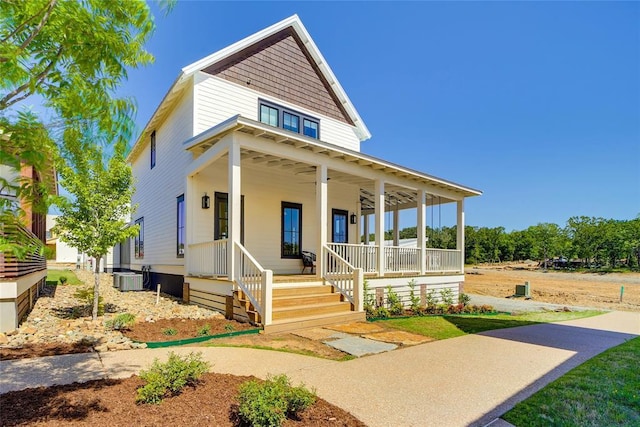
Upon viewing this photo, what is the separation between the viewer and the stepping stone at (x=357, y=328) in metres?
7.56

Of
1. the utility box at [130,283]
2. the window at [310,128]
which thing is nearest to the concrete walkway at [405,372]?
the utility box at [130,283]

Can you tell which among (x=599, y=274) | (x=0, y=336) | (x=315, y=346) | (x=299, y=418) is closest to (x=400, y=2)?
(x=315, y=346)

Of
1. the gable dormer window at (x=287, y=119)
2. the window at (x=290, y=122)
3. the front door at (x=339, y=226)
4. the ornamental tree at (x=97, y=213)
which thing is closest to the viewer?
the ornamental tree at (x=97, y=213)

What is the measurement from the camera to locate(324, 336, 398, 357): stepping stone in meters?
5.93

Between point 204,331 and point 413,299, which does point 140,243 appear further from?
point 413,299

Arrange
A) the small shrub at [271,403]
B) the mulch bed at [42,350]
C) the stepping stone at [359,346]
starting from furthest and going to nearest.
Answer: the stepping stone at [359,346] → the mulch bed at [42,350] → the small shrub at [271,403]

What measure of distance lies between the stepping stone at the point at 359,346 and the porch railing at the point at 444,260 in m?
7.22

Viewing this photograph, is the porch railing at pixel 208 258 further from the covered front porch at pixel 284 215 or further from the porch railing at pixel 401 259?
the porch railing at pixel 401 259

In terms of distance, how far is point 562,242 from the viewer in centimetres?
5600

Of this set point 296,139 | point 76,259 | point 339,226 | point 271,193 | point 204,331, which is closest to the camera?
point 204,331

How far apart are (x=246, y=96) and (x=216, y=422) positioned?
34.9 ft

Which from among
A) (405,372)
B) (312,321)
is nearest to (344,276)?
(312,321)

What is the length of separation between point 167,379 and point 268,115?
10.3m

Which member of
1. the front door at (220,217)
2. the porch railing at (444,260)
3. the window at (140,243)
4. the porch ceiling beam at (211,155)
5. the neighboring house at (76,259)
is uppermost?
the porch ceiling beam at (211,155)
